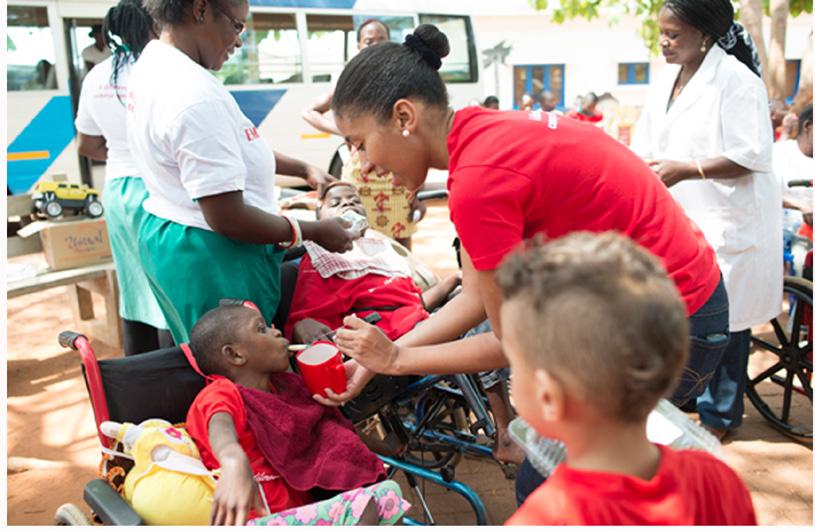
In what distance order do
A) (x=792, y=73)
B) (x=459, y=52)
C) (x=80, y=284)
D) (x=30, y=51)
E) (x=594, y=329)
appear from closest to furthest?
1. (x=594, y=329)
2. (x=80, y=284)
3. (x=30, y=51)
4. (x=459, y=52)
5. (x=792, y=73)

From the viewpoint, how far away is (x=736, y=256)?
3100 mm

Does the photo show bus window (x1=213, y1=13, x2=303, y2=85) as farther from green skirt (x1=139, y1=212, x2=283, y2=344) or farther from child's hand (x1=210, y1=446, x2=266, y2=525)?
child's hand (x1=210, y1=446, x2=266, y2=525)

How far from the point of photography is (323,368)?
77.9 inches

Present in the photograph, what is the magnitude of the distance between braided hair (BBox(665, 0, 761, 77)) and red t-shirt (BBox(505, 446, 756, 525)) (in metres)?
2.33

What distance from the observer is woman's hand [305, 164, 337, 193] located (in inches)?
112

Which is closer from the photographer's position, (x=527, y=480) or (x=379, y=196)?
(x=527, y=480)

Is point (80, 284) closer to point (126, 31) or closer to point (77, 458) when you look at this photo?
point (77, 458)

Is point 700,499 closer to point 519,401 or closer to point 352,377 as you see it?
point 519,401

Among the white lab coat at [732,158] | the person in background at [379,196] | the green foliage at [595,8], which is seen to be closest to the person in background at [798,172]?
the white lab coat at [732,158]

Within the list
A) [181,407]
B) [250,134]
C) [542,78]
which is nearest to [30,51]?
[250,134]

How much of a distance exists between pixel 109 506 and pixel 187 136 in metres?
0.93

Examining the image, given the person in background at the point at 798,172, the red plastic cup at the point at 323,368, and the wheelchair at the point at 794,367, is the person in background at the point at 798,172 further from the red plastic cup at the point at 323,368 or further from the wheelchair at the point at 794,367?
the red plastic cup at the point at 323,368

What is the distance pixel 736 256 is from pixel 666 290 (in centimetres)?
237

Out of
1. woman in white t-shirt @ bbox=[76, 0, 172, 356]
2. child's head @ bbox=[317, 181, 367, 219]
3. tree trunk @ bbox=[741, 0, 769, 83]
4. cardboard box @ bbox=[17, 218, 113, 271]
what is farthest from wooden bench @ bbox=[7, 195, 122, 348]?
tree trunk @ bbox=[741, 0, 769, 83]
